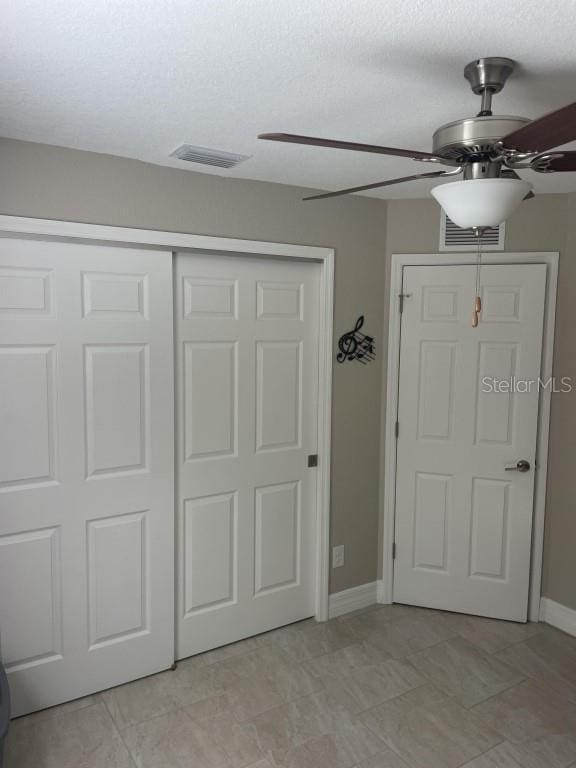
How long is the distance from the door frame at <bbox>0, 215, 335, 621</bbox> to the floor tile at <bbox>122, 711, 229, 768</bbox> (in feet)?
3.61

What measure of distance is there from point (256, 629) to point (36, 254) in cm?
219

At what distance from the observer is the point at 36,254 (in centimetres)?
241

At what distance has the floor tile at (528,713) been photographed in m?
2.48

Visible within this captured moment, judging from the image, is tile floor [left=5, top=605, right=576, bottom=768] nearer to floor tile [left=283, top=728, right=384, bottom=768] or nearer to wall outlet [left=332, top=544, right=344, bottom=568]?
floor tile [left=283, top=728, right=384, bottom=768]

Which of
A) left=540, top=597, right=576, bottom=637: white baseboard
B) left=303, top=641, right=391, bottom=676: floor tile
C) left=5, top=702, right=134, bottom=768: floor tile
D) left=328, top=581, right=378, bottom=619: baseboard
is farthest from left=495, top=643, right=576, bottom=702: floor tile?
left=5, top=702, right=134, bottom=768: floor tile

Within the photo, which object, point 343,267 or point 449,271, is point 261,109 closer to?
point 343,267

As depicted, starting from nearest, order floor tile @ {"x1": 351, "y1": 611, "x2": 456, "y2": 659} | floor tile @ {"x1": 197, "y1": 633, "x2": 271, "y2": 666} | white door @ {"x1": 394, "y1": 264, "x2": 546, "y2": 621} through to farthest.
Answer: floor tile @ {"x1": 197, "y1": 633, "x2": 271, "y2": 666} < floor tile @ {"x1": 351, "y1": 611, "x2": 456, "y2": 659} < white door @ {"x1": 394, "y1": 264, "x2": 546, "y2": 621}

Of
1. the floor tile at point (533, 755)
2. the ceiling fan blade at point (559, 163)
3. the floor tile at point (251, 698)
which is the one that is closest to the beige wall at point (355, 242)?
the floor tile at point (251, 698)

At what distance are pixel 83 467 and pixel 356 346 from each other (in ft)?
5.20

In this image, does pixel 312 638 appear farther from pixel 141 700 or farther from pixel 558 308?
pixel 558 308

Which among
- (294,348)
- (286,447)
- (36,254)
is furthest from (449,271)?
(36,254)

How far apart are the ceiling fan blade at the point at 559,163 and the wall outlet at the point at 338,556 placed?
2398mm

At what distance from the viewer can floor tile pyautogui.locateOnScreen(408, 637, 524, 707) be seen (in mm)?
2758

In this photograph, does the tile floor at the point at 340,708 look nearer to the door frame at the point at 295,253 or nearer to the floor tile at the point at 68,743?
the floor tile at the point at 68,743
